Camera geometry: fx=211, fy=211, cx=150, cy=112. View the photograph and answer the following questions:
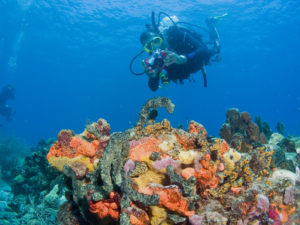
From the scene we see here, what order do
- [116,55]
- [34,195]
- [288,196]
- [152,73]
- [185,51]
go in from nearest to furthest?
[288,196] < [34,195] < [152,73] < [185,51] < [116,55]

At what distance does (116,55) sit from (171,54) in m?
47.8

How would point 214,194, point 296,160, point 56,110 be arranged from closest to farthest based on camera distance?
point 214,194 → point 296,160 → point 56,110

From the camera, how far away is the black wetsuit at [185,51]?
28.2 ft

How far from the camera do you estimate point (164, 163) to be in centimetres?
236

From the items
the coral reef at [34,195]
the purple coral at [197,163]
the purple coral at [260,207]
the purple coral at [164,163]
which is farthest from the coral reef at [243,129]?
the coral reef at [34,195]

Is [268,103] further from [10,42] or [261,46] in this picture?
[10,42]

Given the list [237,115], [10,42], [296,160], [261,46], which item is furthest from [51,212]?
[10,42]

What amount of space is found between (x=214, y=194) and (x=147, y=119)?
141cm

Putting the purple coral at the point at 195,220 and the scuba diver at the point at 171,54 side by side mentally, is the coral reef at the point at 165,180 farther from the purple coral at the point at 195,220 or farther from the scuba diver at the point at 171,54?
the scuba diver at the point at 171,54

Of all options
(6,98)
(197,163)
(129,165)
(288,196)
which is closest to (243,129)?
(288,196)

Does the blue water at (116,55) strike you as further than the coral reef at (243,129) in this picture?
Yes

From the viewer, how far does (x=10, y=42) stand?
48.3m

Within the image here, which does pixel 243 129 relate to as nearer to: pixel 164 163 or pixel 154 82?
pixel 154 82

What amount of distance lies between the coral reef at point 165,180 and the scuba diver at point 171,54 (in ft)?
14.4
